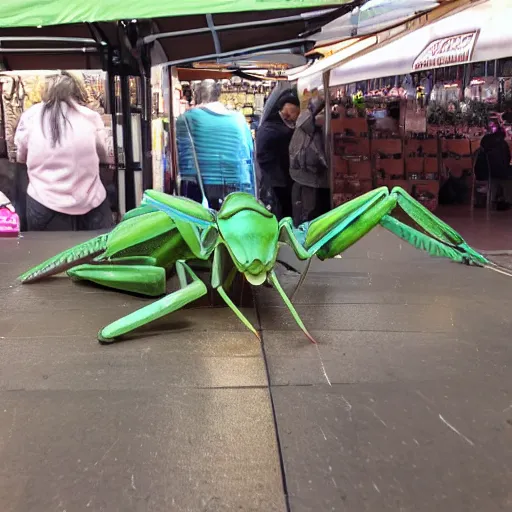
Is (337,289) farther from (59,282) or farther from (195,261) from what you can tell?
(59,282)

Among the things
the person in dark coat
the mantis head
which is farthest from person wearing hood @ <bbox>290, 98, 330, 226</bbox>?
the mantis head

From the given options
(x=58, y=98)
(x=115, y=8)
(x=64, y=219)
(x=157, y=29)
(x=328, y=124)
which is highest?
(x=157, y=29)

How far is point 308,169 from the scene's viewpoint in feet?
15.5

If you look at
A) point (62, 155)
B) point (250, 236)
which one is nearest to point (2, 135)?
point (62, 155)

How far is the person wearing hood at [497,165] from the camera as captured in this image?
6.41 m

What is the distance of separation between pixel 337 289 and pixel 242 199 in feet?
1.99

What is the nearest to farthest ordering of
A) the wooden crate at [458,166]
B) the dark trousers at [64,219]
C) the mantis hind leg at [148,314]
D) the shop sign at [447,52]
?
A: the mantis hind leg at [148,314], the shop sign at [447,52], the dark trousers at [64,219], the wooden crate at [458,166]

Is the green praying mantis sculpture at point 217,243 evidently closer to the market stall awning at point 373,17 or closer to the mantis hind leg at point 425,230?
the mantis hind leg at point 425,230

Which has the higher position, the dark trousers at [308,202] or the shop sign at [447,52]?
the shop sign at [447,52]

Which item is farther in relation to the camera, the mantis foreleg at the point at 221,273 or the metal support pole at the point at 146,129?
the metal support pole at the point at 146,129

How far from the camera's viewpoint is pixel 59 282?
219 centimetres

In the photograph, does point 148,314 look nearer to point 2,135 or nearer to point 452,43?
point 452,43

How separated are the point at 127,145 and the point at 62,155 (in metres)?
0.53

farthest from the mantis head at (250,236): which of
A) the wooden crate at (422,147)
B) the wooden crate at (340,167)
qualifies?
the wooden crate at (422,147)
